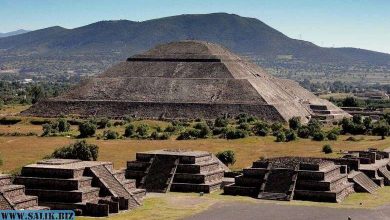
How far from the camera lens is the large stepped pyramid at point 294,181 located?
6650 centimetres

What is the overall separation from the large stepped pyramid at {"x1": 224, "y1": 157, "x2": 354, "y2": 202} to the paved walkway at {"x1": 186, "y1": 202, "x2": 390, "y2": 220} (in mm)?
3522

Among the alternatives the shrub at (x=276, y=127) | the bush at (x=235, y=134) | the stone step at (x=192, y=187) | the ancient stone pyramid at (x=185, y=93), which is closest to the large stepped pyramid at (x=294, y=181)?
the stone step at (x=192, y=187)

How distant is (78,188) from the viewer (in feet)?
196

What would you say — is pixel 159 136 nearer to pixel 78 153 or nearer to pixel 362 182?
pixel 78 153

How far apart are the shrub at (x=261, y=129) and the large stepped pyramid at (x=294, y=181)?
48.9 meters

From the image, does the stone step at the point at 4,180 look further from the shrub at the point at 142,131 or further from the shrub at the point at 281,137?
the shrub at the point at 281,137

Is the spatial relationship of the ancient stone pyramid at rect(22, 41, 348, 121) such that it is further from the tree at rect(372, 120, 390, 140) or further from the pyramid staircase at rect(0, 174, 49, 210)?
the pyramid staircase at rect(0, 174, 49, 210)

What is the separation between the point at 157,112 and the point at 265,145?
44.3m

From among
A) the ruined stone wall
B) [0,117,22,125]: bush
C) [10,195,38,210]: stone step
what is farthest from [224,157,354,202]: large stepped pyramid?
[0,117,22,125]: bush

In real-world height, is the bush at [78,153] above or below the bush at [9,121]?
above

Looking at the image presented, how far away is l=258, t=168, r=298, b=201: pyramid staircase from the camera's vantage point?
6675 centimetres

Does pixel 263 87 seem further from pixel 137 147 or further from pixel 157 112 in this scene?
pixel 137 147

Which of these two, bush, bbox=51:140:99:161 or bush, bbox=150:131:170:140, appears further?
bush, bbox=150:131:170:140

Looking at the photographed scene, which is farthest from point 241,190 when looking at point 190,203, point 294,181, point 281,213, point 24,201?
→ point 24,201
